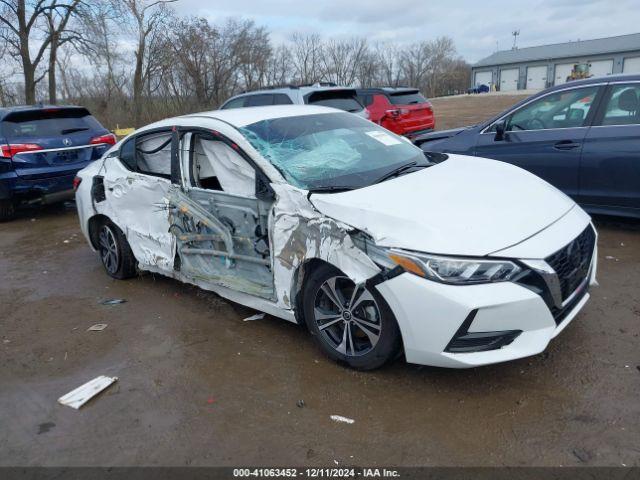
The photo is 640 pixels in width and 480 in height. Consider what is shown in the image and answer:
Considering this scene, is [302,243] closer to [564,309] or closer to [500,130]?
[564,309]

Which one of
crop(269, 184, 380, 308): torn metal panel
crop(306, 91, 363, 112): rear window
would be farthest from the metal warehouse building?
crop(269, 184, 380, 308): torn metal panel

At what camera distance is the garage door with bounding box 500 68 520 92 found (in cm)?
7000

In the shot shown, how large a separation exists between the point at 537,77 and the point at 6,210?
235 feet

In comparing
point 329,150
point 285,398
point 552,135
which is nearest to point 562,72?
point 552,135

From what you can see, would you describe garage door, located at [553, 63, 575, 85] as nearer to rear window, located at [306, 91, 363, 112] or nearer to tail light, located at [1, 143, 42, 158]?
rear window, located at [306, 91, 363, 112]

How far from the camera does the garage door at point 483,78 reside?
2923 inches

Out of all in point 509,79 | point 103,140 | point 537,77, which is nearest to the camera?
point 103,140

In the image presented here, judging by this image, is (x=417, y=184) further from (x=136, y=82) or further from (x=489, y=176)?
(x=136, y=82)

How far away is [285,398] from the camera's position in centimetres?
312

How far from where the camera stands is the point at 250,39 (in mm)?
34281

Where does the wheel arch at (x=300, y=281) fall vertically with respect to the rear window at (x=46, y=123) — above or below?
below

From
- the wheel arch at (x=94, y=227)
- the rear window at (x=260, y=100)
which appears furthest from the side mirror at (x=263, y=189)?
the rear window at (x=260, y=100)

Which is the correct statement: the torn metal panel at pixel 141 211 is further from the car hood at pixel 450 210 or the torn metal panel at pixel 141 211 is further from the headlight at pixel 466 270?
the headlight at pixel 466 270

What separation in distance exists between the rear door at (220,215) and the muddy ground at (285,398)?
45 cm
